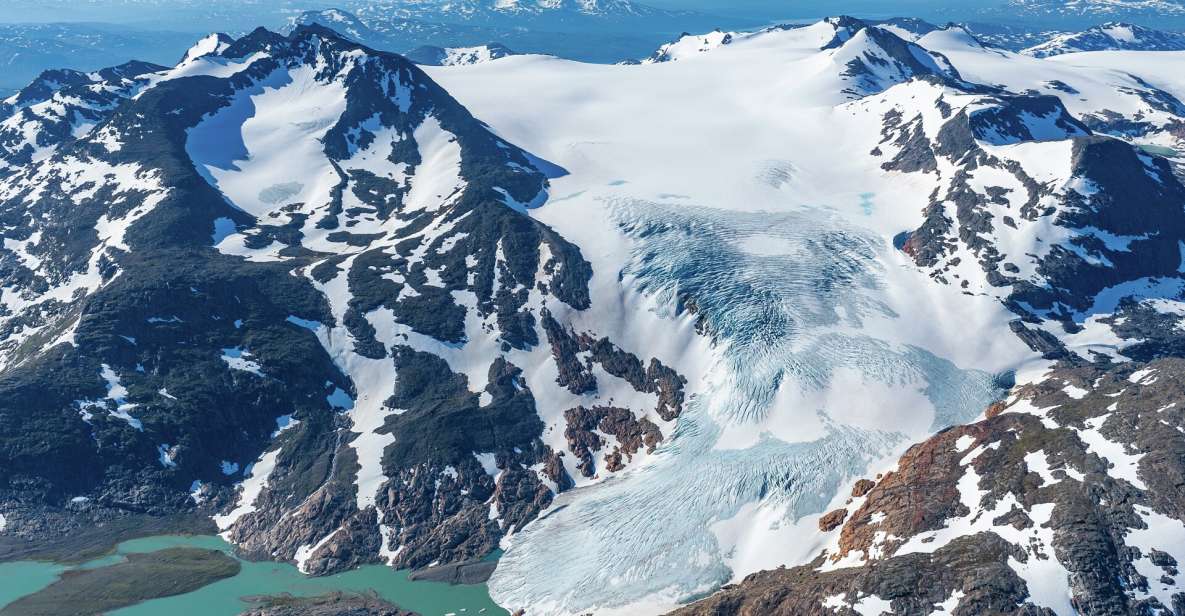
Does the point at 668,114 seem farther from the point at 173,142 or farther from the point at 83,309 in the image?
the point at 83,309

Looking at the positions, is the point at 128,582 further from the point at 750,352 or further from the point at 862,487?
the point at 862,487

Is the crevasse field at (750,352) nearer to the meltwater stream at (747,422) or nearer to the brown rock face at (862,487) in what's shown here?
the meltwater stream at (747,422)

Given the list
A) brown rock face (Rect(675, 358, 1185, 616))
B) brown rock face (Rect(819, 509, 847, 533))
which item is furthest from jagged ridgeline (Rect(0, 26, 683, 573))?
brown rock face (Rect(675, 358, 1185, 616))

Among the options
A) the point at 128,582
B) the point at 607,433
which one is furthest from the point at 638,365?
the point at 128,582

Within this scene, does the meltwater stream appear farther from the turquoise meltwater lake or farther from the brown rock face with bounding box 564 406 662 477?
the turquoise meltwater lake

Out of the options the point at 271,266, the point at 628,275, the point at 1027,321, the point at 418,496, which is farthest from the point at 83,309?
the point at 1027,321

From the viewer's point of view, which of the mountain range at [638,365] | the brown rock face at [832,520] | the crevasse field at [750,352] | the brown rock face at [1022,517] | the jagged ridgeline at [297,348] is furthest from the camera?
the jagged ridgeline at [297,348]

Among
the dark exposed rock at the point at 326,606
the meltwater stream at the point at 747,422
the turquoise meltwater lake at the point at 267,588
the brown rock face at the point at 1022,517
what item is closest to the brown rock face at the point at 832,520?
the brown rock face at the point at 1022,517
